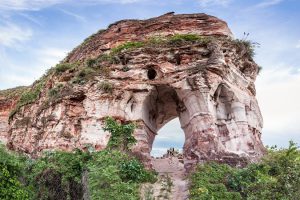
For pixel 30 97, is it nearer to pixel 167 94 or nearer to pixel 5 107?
pixel 167 94

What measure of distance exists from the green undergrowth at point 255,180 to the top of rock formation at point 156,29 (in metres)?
7.74

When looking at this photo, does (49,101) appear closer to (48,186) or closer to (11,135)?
(11,135)

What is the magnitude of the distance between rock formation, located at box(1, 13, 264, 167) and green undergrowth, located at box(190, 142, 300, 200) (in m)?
1.38

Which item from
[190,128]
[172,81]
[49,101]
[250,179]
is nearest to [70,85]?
[49,101]

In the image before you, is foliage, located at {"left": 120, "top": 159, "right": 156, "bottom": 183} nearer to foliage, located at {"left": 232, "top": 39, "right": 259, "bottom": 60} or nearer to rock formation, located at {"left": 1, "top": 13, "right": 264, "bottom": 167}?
rock formation, located at {"left": 1, "top": 13, "right": 264, "bottom": 167}

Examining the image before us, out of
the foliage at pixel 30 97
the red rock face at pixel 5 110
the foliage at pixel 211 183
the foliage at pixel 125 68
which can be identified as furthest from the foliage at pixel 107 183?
the red rock face at pixel 5 110

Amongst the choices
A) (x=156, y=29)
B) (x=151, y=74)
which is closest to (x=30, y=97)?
(x=151, y=74)

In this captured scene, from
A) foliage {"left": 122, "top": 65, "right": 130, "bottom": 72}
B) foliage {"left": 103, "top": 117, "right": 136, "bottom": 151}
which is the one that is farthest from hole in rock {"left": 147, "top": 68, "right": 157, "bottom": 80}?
foliage {"left": 103, "top": 117, "right": 136, "bottom": 151}

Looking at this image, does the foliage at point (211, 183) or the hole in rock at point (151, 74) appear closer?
the foliage at point (211, 183)

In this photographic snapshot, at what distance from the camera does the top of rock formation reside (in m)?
18.4

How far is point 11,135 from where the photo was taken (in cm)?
2000

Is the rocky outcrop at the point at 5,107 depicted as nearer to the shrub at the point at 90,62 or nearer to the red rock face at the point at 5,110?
the red rock face at the point at 5,110

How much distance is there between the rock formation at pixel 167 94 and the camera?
15.5 m

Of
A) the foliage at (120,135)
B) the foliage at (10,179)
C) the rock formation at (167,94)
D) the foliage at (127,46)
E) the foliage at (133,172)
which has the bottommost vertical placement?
the foliage at (10,179)
